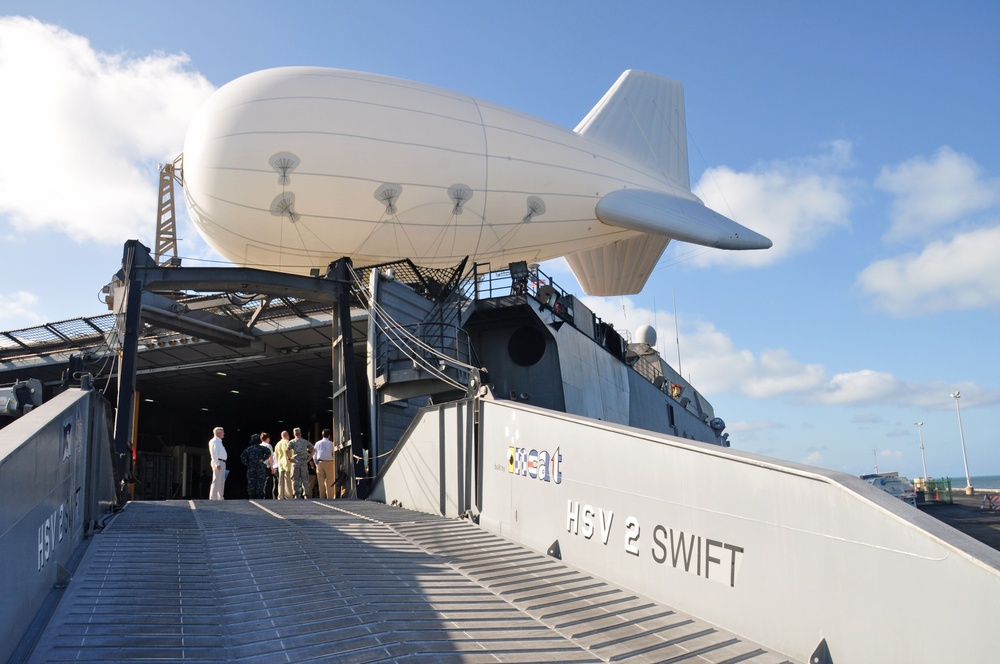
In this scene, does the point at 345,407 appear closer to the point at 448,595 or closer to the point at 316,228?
the point at 316,228

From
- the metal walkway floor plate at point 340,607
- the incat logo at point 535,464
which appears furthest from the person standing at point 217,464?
the incat logo at point 535,464

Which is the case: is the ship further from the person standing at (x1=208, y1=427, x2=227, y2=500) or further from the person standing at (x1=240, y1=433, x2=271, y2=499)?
the person standing at (x1=208, y1=427, x2=227, y2=500)

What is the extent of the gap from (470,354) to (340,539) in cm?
1191

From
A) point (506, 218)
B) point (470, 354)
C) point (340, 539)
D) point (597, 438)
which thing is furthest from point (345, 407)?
point (597, 438)

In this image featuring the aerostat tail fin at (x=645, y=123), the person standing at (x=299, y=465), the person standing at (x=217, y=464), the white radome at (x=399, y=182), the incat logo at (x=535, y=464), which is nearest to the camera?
the incat logo at (x=535, y=464)

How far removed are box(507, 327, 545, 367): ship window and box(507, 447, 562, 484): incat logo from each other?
12.6m

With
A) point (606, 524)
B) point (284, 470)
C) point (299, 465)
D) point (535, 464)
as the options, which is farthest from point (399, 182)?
point (606, 524)

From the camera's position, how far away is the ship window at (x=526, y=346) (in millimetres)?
22844

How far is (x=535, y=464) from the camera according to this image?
947cm

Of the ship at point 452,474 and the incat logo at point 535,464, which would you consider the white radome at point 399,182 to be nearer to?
the ship at point 452,474

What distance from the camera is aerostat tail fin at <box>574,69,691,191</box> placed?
82.4 feet

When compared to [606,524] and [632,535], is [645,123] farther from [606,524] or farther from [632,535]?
[632,535]

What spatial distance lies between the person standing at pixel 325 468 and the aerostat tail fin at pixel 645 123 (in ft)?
43.3

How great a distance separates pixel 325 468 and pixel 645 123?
16.7 m
